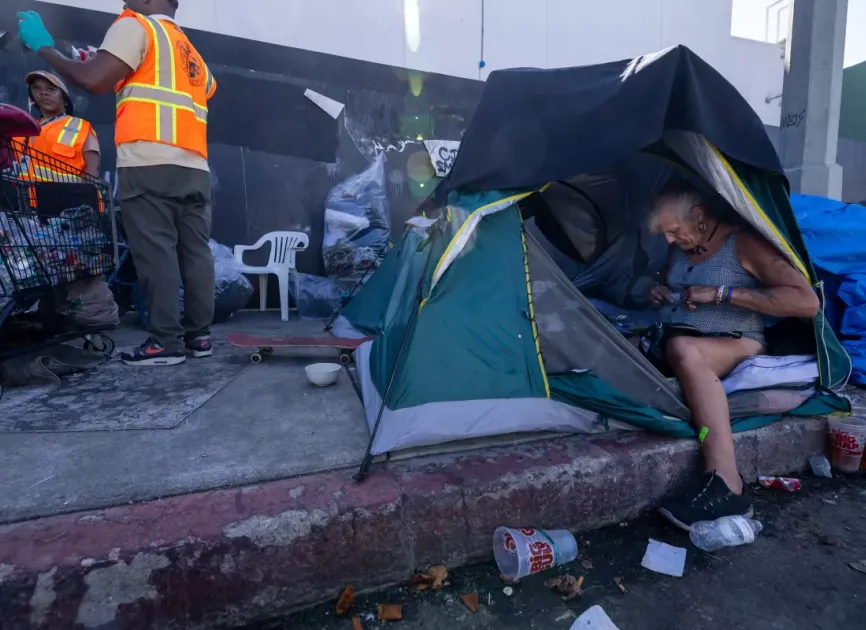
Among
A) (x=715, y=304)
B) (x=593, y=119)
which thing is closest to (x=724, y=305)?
(x=715, y=304)

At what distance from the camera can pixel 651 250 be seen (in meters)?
2.94

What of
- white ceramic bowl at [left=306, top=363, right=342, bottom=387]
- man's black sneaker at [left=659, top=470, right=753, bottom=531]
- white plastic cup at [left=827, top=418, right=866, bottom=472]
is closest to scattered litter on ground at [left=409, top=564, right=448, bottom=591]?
man's black sneaker at [left=659, top=470, right=753, bottom=531]

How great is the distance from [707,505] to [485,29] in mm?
6063

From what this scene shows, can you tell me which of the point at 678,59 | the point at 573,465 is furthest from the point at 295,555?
the point at 678,59

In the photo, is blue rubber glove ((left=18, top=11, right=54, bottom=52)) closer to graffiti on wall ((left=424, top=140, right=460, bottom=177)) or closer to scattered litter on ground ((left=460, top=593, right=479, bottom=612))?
scattered litter on ground ((left=460, top=593, right=479, bottom=612))

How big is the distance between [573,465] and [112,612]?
1403 mm

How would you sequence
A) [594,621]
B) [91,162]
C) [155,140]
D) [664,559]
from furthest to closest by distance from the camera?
[91,162], [155,140], [664,559], [594,621]

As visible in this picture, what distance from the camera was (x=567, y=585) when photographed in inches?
56.2

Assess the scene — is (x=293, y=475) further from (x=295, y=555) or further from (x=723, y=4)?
(x=723, y=4)

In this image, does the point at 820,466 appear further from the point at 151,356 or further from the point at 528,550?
the point at 151,356

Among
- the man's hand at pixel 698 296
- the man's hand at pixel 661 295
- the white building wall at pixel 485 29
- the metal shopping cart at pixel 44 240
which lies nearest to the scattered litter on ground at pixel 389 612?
the man's hand at pixel 698 296

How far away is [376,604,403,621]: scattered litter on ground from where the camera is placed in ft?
4.32

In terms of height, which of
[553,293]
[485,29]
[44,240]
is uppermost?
[485,29]

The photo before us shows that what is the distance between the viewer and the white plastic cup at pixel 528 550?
1462 millimetres
